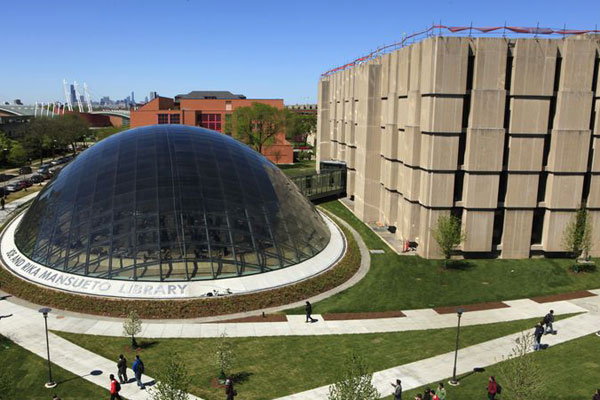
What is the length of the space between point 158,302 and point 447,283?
20927mm

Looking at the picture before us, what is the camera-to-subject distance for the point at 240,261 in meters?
32.2

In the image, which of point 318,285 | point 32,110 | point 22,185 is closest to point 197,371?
point 318,285

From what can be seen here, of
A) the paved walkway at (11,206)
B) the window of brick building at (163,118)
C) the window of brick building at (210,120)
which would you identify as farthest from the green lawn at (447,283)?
the window of brick building at (163,118)

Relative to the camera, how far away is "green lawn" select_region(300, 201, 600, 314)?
105 feet

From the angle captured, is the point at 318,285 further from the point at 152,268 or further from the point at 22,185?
the point at 22,185

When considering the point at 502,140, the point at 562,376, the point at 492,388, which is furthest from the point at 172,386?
the point at 502,140

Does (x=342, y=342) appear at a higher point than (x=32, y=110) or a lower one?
lower

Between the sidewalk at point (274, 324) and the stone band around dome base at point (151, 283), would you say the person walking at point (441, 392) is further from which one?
the stone band around dome base at point (151, 283)

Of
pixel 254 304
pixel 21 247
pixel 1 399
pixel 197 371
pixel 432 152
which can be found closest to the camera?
pixel 1 399

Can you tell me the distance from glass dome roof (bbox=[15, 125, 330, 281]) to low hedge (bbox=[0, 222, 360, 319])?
7.03 feet

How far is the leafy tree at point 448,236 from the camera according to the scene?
3884cm

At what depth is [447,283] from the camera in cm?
3612

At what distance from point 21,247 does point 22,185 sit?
43.9 meters

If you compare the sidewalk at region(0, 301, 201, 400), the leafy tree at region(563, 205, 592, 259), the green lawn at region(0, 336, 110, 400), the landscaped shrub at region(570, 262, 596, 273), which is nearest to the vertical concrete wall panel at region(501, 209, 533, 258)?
the leafy tree at region(563, 205, 592, 259)
